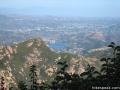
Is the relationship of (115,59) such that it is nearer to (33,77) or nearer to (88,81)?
(88,81)

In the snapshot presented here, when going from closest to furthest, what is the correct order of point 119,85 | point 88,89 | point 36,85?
point 119,85 < point 88,89 < point 36,85

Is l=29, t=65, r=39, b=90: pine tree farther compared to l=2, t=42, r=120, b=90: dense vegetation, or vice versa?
l=29, t=65, r=39, b=90: pine tree

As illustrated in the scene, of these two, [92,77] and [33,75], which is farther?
[92,77]

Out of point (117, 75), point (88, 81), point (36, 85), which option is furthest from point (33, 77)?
point (117, 75)

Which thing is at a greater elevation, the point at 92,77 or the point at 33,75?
the point at 33,75

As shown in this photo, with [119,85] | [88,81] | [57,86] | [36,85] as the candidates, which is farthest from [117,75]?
[36,85]

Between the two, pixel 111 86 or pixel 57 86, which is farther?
pixel 57 86

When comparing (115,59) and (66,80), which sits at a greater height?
(115,59)

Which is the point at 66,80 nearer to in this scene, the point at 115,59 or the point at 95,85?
the point at 95,85

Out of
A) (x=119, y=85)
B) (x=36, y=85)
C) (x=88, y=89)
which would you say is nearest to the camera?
(x=119, y=85)

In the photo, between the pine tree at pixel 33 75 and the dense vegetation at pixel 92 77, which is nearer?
the dense vegetation at pixel 92 77
